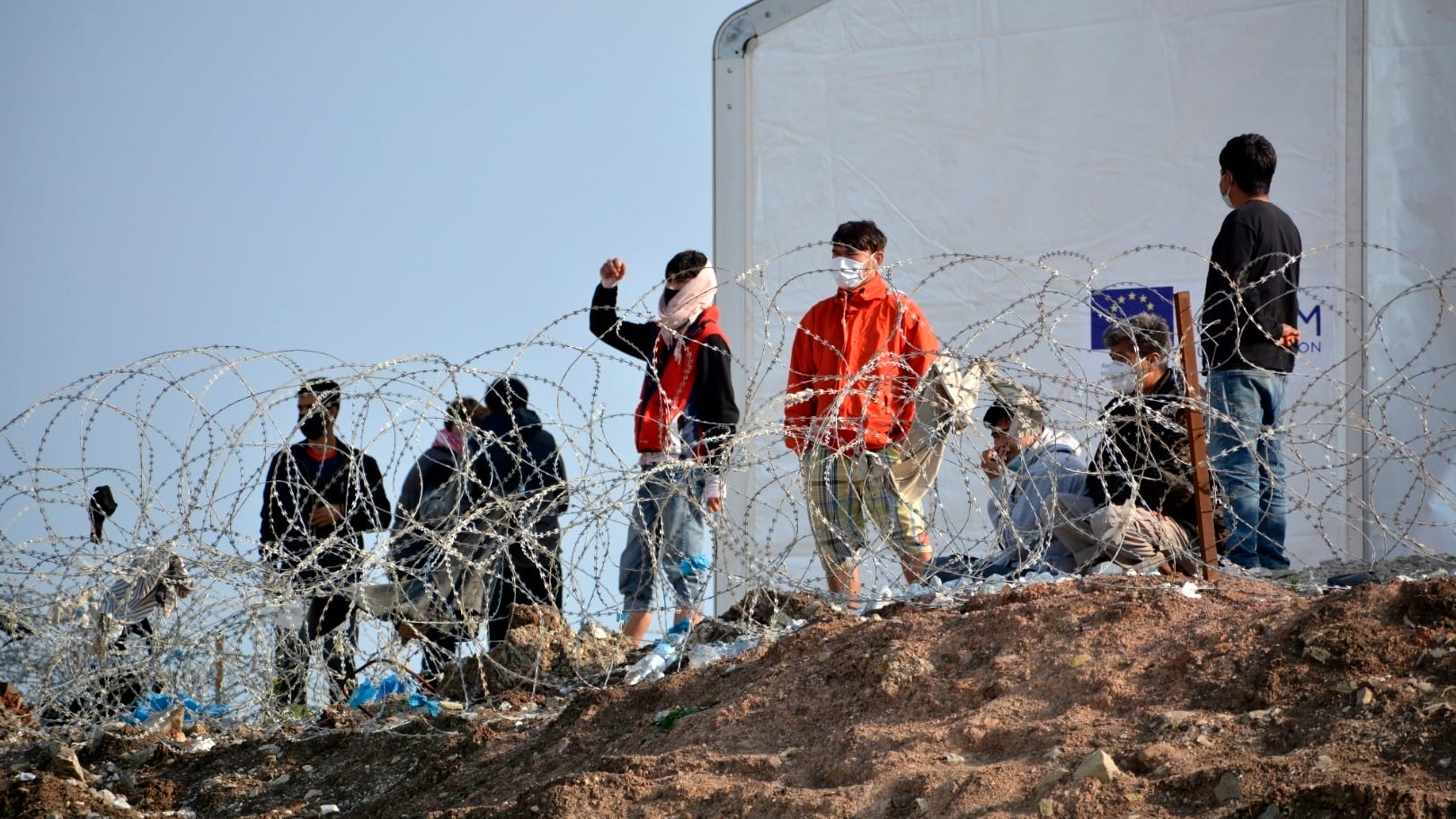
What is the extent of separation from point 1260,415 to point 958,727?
2161 mm

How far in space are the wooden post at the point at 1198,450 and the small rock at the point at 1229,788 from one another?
1.57m

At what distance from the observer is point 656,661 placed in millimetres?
5281

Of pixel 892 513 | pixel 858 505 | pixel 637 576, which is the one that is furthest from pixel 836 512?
pixel 637 576

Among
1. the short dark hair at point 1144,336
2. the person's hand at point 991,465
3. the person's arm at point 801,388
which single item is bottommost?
the person's hand at point 991,465

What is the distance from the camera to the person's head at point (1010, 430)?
4902 millimetres

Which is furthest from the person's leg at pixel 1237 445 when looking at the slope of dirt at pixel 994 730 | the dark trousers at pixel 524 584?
the dark trousers at pixel 524 584

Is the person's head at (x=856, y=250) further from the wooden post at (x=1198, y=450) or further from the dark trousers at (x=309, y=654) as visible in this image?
the dark trousers at (x=309, y=654)

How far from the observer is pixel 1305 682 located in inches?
137

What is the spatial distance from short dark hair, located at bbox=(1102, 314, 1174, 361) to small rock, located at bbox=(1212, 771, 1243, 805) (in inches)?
87.6

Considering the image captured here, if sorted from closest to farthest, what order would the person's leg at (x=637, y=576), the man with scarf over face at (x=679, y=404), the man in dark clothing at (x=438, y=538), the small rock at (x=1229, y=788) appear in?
the small rock at (x=1229, y=788) < the man in dark clothing at (x=438, y=538) < the man with scarf over face at (x=679, y=404) < the person's leg at (x=637, y=576)

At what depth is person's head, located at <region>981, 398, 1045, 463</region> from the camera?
4.90 meters

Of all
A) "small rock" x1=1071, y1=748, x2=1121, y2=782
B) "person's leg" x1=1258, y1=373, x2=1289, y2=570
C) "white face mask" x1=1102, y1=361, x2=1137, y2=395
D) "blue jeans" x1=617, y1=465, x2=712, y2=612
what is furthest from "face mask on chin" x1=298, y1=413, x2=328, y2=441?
"small rock" x1=1071, y1=748, x2=1121, y2=782

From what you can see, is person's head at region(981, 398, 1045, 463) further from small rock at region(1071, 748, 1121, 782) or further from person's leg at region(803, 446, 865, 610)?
small rock at region(1071, 748, 1121, 782)

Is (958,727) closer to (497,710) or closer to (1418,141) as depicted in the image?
(497,710)
